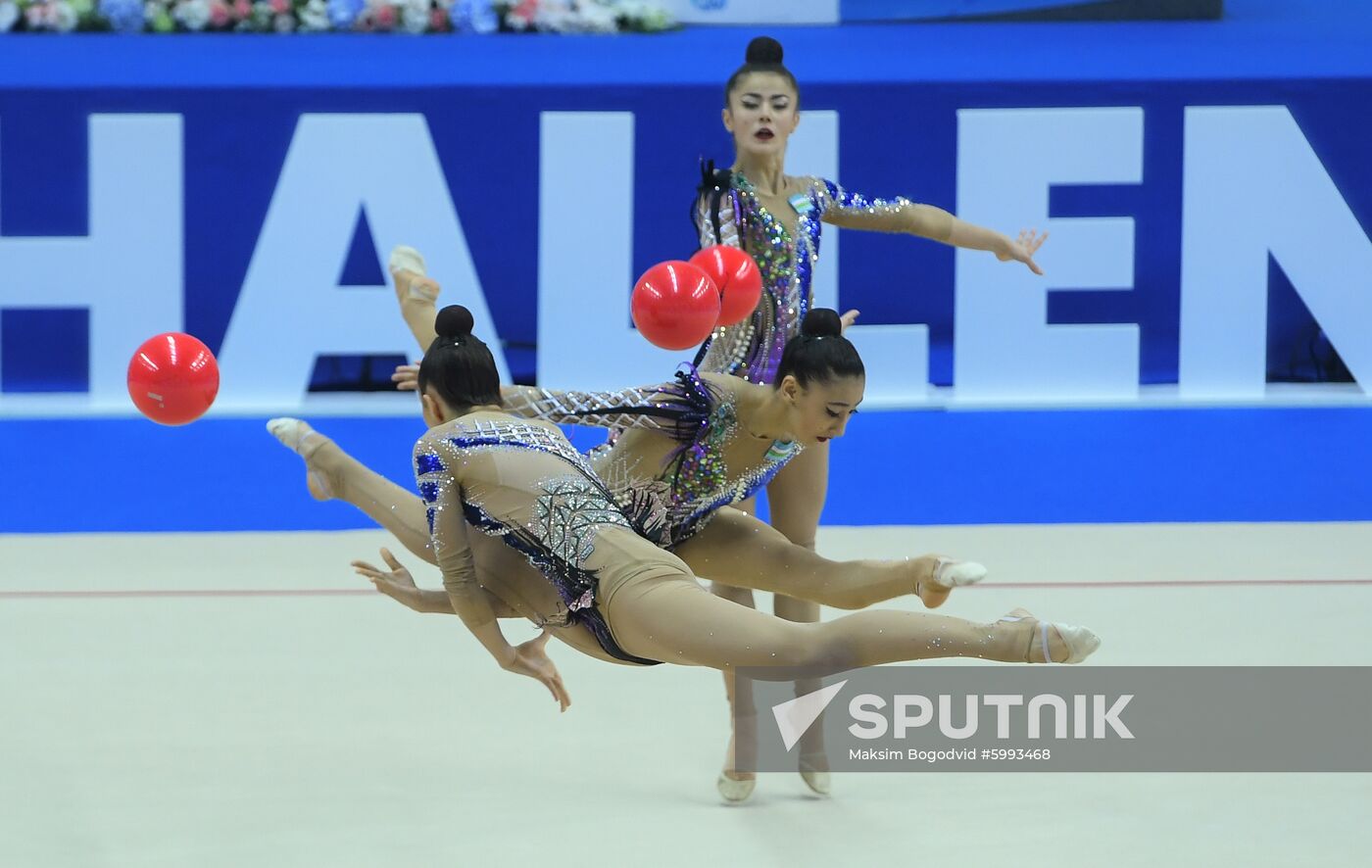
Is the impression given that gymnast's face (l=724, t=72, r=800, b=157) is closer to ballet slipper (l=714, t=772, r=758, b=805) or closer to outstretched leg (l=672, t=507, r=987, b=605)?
outstretched leg (l=672, t=507, r=987, b=605)

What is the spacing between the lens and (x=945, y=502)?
6.69 meters

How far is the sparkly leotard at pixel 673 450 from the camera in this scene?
11.6 feet

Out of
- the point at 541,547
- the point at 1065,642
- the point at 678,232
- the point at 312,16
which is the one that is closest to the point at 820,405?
the point at 541,547

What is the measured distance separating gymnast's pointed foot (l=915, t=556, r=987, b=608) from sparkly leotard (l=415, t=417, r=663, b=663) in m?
0.49

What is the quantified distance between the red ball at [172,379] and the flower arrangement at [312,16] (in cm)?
392

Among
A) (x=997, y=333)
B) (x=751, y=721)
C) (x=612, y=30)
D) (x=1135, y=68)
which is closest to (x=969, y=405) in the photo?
(x=997, y=333)

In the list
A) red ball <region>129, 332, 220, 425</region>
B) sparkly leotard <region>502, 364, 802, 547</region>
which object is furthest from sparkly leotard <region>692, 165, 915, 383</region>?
red ball <region>129, 332, 220, 425</region>

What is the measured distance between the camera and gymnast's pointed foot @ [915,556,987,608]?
3.09m

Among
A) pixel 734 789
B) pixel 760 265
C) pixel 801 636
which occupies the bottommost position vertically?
pixel 734 789

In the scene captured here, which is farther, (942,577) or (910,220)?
(910,220)

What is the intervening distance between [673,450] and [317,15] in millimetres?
4395

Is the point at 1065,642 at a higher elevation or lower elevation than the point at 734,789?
higher

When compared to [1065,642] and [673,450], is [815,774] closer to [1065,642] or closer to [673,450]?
[673,450]

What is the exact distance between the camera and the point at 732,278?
144 inches
